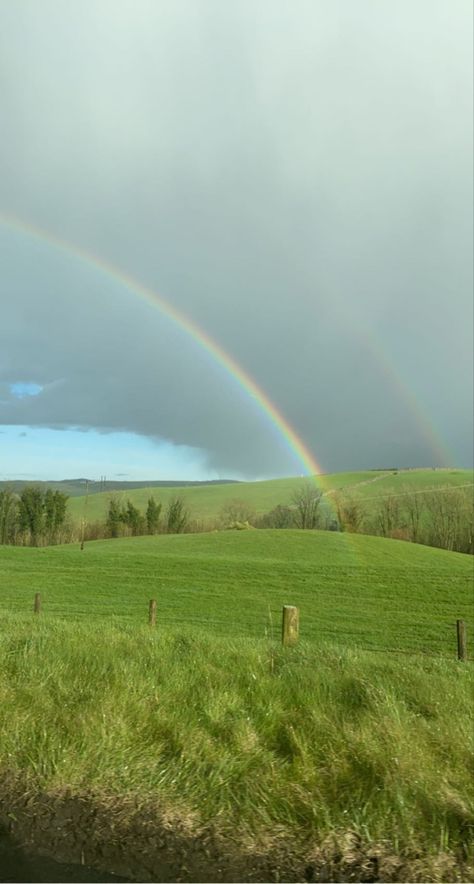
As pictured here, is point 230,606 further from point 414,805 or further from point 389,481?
point 389,481

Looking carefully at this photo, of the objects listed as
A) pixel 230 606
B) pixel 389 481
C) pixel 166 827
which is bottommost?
pixel 230 606

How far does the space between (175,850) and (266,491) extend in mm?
143141

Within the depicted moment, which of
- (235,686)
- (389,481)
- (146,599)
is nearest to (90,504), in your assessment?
(389,481)

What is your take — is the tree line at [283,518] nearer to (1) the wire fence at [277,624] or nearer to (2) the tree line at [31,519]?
(2) the tree line at [31,519]

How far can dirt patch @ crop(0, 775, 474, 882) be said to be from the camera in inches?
143

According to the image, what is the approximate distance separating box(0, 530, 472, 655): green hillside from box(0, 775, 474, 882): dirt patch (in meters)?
17.5

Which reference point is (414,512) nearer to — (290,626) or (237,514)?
(237,514)

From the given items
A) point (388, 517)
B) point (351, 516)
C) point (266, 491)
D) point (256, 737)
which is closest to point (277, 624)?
point (256, 737)

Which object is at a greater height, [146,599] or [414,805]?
[414,805]

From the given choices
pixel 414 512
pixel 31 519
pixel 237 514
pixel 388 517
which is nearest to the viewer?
pixel 31 519

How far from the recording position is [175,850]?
391 cm

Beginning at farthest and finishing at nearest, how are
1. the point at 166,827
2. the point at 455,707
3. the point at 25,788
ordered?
the point at 455,707
the point at 25,788
the point at 166,827

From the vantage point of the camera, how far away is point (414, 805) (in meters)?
4.14

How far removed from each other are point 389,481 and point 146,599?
108483mm
